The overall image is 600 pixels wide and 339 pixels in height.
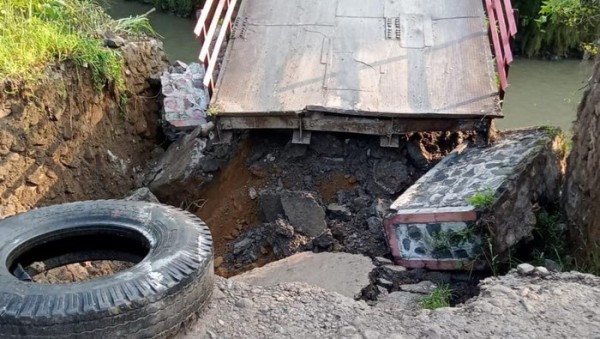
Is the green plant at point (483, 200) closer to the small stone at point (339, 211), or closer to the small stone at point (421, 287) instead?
the small stone at point (421, 287)

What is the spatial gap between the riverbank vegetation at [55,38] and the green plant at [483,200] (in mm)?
3353

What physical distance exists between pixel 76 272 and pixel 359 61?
3020 millimetres

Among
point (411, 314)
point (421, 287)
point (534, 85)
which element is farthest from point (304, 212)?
point (534, 85)

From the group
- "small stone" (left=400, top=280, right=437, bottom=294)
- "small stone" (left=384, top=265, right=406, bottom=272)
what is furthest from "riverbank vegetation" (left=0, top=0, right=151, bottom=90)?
"small stone" (left=400, top=280, right=437, bottom=294)

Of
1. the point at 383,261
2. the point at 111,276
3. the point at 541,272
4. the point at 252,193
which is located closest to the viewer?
the point at 111,276

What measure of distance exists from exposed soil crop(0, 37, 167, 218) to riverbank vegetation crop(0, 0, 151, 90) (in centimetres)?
11

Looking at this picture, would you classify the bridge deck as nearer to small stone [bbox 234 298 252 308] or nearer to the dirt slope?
the dirt slope

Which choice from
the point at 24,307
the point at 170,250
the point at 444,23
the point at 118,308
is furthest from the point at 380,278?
the point at 444,23

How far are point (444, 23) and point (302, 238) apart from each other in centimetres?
275

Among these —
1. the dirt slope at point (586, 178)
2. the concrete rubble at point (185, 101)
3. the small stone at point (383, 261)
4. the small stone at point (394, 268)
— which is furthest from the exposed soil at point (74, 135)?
the dirt slope at point (586, 178)

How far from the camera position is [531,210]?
4691mm

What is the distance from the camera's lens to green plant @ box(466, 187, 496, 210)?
4.43m

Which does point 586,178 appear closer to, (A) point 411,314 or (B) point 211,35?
(A) point 411,314

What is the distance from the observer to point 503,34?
5.68 meters
